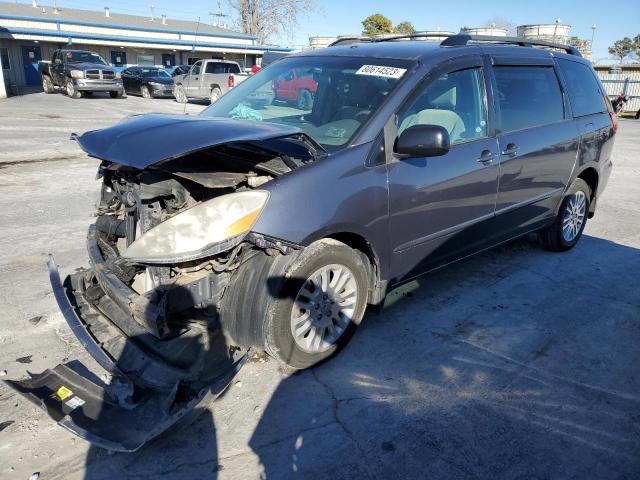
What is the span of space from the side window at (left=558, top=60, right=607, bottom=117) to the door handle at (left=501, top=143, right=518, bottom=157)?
1315mm

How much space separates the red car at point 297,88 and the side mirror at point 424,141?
37.7 inches

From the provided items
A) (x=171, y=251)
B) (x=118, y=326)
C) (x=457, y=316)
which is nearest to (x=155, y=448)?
(x=118, y=326)

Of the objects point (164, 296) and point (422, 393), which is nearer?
point (164, 296)

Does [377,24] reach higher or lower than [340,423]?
higher

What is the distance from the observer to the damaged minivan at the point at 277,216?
8.56 feet

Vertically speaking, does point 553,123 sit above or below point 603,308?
above

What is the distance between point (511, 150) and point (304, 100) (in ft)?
5.62

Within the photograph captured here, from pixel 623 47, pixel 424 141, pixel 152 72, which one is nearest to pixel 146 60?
pixel 152 72

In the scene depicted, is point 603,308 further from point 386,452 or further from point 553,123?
point 386,452

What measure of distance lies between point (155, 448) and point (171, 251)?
99 cm

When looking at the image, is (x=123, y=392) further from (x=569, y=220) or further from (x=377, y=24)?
(x=377, y=24)

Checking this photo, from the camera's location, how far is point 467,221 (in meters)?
3.90

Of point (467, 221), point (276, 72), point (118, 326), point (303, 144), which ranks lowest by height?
point (118, 326)

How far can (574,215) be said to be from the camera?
17.9 feet
